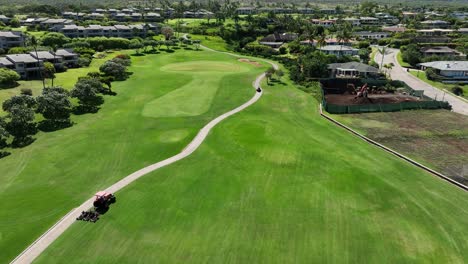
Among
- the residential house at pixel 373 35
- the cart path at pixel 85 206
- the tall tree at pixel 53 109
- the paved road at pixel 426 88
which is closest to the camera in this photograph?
the cart path at pixel 85 206

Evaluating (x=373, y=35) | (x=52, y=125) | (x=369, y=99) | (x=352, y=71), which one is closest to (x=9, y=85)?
(x=52, y=125)

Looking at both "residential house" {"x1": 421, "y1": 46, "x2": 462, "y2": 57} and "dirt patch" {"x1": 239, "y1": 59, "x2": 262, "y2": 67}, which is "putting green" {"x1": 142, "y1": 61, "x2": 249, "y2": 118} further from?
"residential house" {"x1": 421, "y1": 46, "x2": 462, "y2": 57}

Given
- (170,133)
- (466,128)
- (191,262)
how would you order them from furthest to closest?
(466,128), (170,133), (191,262)

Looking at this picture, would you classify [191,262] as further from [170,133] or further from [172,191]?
[170,133]

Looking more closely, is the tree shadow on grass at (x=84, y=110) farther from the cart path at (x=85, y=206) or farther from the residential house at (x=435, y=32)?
the residential house at (x=435, y=32)

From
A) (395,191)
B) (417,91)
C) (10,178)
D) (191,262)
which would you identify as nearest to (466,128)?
(417,91)

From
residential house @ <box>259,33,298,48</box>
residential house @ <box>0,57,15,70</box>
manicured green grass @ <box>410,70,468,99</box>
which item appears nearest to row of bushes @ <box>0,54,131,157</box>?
residential house @ <box>0,57,15,70</box>

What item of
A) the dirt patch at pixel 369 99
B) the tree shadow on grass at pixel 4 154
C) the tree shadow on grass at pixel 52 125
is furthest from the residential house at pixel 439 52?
the tree shadow on grass at pixel 4 154
